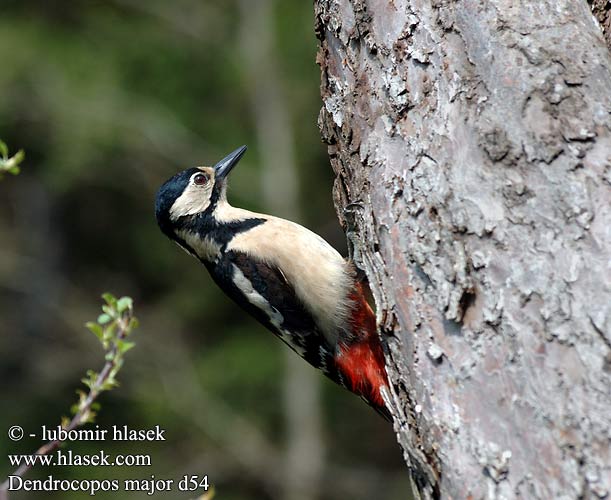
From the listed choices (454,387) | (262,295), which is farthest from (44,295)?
(454,387)

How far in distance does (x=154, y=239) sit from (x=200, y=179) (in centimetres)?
523

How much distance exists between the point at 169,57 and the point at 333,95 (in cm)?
651

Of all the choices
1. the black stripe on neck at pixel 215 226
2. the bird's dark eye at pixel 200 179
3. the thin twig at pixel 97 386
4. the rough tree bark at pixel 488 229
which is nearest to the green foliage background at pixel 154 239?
the bird's dark eye at pixel 200 179

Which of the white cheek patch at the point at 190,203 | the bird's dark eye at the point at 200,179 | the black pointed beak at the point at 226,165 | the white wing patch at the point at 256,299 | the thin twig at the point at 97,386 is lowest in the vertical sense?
the thin twig at the point at 97,386

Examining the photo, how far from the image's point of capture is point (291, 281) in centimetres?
385

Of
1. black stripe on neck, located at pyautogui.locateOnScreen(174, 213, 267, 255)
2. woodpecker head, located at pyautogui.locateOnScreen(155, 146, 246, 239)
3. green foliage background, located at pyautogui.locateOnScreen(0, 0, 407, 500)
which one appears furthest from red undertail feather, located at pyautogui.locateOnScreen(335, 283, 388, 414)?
green foliage background, located at pyautogui.locateOnScreen(0, 0, 407, 500)

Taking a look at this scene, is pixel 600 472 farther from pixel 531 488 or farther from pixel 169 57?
pixel 169 57

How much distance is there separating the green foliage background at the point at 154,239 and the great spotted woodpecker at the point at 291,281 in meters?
4.47

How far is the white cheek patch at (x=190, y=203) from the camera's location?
13.6 feet

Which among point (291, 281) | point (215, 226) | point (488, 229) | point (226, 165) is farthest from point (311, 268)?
point (488, 229)

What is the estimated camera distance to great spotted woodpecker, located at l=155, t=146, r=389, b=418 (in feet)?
12.3

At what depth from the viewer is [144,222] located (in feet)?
31.0

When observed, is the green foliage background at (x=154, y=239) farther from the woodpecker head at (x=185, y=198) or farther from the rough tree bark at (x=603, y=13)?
the rough tree bark at (x=603, y=13)

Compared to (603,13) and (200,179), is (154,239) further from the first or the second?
(603,13)
